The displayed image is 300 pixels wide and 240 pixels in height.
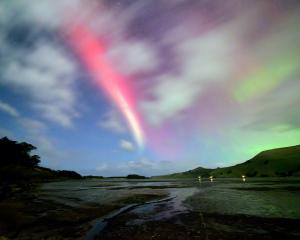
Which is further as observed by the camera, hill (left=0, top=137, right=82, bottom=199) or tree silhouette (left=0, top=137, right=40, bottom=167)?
tree silhouette (left=0, top=137, right=40, bottom=167)

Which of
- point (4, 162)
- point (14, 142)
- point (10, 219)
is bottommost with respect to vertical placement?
point (10, 219)

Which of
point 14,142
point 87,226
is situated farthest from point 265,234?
point 14,142

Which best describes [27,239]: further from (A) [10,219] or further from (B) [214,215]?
(B) [214,215]

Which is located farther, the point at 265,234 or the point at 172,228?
the point at 172,228

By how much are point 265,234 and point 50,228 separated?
17167mm

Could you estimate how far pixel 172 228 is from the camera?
23.2 meters

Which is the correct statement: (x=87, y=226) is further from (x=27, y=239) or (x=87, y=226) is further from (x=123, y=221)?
(x=27, y=239)

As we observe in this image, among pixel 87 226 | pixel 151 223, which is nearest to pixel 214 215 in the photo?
pixel 151 223

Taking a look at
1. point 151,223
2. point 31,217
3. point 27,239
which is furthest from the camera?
point 31,217

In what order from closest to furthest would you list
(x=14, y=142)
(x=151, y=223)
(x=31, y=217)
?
(x=151, y=223)
(x=31, y=217)
(x=14, y=142)

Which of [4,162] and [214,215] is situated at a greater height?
[4,162]

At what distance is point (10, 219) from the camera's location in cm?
2670

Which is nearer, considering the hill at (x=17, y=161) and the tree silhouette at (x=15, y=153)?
the hill at (x=17, y=161)

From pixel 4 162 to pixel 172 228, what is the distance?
150713 mm
